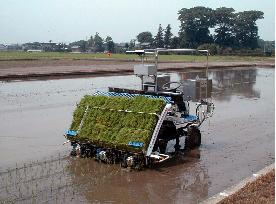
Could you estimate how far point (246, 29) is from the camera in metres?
122

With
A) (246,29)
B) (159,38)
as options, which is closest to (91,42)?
(159,38)

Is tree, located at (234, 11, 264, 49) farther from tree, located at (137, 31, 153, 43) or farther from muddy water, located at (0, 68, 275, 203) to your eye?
muddy water, located at (0, 68, 275, 203)

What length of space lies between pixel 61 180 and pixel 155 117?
2406mm

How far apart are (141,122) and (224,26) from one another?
11670 centimetres

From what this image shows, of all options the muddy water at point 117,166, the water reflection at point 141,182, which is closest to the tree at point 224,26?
the muddy water at point 117,166

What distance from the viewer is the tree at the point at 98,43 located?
140150 mm

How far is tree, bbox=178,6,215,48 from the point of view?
115 meters

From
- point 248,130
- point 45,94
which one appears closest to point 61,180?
point 248,130

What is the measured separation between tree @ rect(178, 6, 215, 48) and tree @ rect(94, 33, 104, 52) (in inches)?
1137

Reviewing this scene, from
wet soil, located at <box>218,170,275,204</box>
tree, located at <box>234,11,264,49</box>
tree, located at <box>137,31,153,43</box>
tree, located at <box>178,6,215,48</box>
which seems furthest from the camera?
tree, located at <box>137,31,153,43</box>

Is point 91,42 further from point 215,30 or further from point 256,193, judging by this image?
point 256,193

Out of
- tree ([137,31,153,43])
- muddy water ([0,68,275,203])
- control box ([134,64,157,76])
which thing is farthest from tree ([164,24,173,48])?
control box ([134,64,157,76])

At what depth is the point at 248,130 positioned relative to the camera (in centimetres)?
1433

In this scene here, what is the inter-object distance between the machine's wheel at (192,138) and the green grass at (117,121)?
73.7 inches
